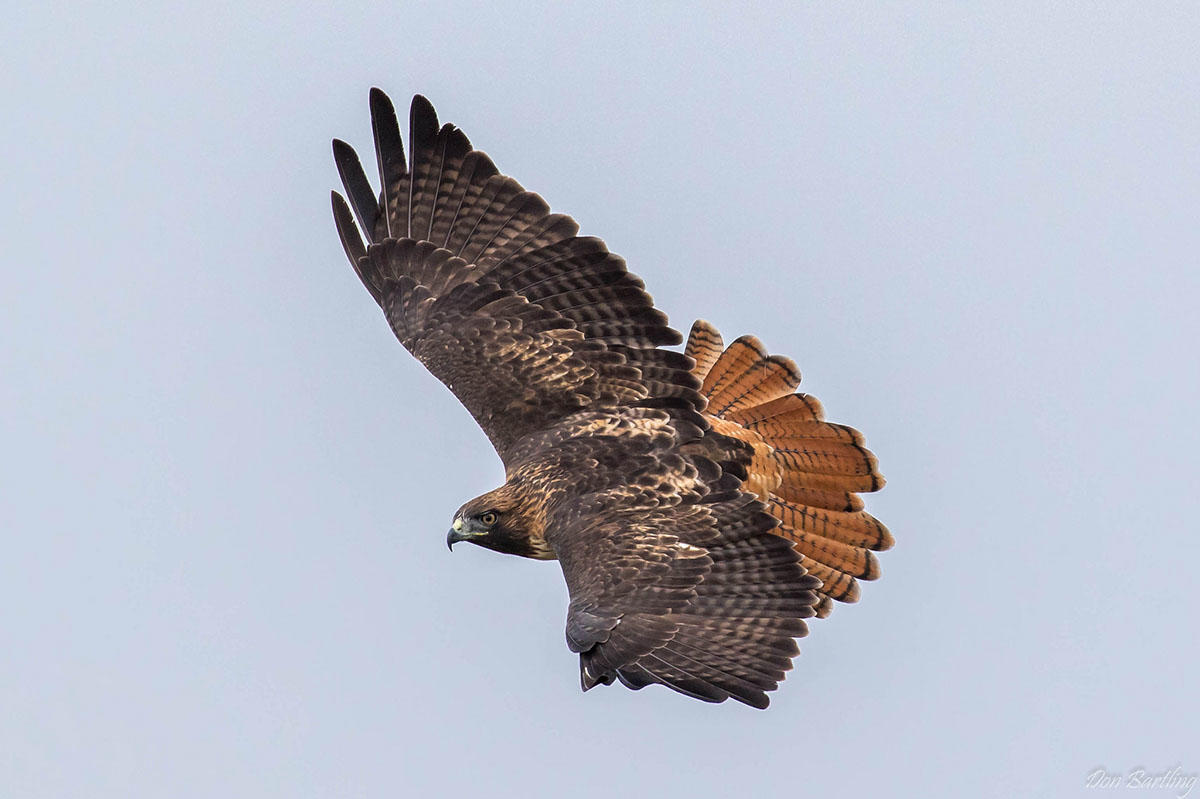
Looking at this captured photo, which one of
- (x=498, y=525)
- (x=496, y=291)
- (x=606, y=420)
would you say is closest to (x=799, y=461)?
(x=606, y=420)

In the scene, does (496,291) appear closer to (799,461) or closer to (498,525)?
(498,525)

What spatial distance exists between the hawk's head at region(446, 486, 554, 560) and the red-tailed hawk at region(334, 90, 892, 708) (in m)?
0.01

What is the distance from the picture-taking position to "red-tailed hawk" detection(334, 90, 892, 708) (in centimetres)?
1469

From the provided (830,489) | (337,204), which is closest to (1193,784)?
(830,489)

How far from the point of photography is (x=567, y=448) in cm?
1572

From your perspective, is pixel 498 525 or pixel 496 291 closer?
pixel 498 525

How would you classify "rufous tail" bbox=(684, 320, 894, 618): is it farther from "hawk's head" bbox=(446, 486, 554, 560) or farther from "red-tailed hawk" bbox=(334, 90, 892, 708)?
"hawk's head" bbox=(446, 486, 554, 560)

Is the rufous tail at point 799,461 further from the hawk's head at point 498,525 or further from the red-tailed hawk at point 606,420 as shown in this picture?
the hawk's head at point 498,525

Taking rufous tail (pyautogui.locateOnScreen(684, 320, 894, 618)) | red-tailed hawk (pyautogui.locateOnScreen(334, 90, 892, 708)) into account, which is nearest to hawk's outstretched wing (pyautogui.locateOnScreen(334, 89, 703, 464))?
red-tailed hawk (pyautogui.locateOnScreen(334, 90, 892, 708))

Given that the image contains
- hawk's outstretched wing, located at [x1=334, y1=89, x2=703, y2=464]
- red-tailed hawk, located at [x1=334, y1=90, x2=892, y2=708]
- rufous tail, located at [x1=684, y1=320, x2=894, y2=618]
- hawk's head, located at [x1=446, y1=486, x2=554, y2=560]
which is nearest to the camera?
red-tailed hawk, located at [x1=334, y1=90, x2=892, y2=708]

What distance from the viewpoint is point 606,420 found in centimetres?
1580

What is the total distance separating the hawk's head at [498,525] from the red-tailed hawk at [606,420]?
0.6 inches

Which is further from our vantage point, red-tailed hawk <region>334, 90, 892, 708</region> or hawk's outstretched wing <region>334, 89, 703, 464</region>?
hawk's outstretched wing <region>334, 89, 703, 464</region>

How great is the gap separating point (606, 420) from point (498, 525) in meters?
1.11
